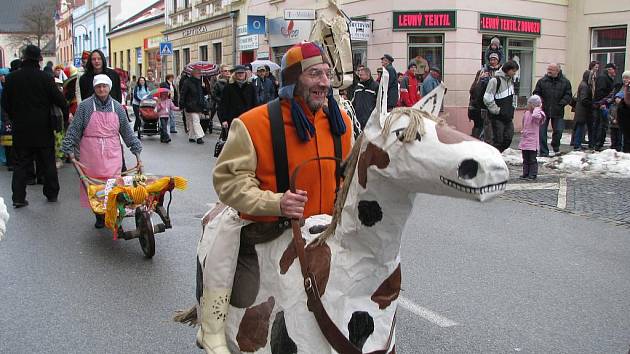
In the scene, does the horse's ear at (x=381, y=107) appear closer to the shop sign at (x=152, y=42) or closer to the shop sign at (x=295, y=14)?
the shop sign at (x=295, y=14)

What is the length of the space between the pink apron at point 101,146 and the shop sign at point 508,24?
14.3 m

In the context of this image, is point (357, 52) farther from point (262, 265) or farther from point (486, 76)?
point (262, 265)

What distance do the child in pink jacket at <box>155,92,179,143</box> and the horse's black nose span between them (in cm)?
1664

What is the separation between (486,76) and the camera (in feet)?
43.4

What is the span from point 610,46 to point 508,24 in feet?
10.2

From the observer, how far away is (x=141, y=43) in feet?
154

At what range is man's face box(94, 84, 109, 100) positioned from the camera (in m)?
7.53

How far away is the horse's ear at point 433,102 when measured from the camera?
247cm

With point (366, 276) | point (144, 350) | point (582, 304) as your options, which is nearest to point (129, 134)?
point (144, 350)

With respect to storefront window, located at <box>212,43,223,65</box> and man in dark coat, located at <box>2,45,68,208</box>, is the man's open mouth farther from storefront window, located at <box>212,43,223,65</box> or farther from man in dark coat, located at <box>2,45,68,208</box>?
storefront window, located at <box>212,43,223,65</box>

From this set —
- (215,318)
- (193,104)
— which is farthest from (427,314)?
(193,104)

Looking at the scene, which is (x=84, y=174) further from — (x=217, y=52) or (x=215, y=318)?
(x=217, y=52)

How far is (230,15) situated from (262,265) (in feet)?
94.5

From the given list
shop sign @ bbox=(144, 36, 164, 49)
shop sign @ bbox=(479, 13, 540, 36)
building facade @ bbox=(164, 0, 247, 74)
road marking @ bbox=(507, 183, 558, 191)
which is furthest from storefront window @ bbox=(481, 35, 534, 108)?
shop sign @ bbox=(144, 36, 164, 49)
